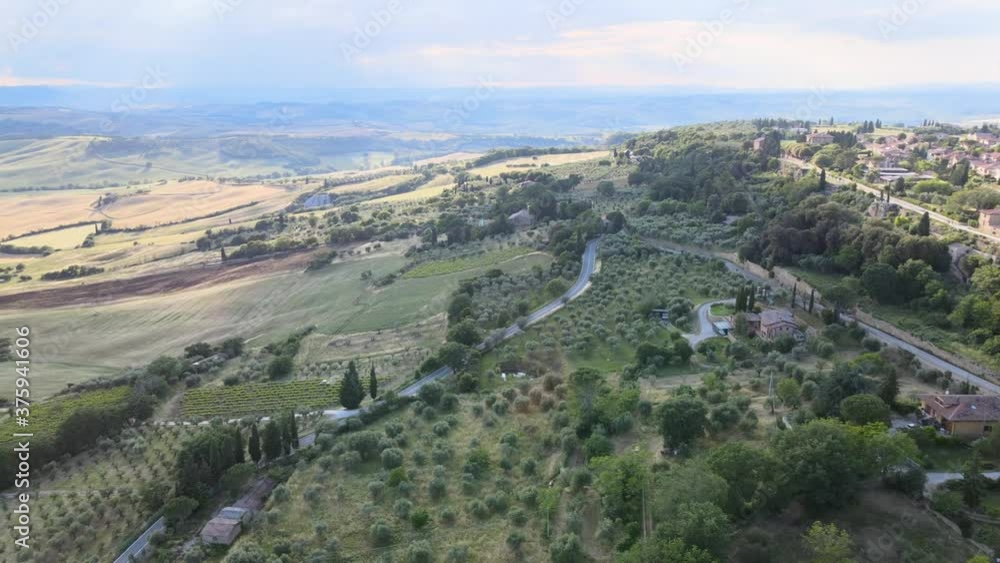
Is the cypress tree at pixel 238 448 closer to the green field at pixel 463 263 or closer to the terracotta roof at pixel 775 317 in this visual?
the terracotta roof at pixel 775 317

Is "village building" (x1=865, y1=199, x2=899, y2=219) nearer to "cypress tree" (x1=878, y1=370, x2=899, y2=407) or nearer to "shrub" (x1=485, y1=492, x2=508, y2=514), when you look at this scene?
"cypress tree" (x1=878, y1=370, x2=899, y2=407)

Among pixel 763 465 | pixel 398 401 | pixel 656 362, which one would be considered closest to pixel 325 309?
pixel 398 401

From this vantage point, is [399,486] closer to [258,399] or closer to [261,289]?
[258,399]

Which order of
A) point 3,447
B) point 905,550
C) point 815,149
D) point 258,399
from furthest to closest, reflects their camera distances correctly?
point 815,149 → point 258,399 → point 3,447 → point 905,550

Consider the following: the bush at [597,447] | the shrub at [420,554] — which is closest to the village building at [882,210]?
the bush at [597,447]

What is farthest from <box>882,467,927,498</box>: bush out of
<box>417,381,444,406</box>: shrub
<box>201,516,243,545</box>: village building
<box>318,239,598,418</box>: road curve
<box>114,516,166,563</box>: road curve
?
<box>114,516,166,563</box>: road curve

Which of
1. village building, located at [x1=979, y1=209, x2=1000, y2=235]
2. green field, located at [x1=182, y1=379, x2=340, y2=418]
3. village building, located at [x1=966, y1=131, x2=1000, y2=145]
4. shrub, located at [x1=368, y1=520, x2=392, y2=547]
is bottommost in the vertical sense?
green field, located at [x1=182, y1=379, x2=340, y2=418]
